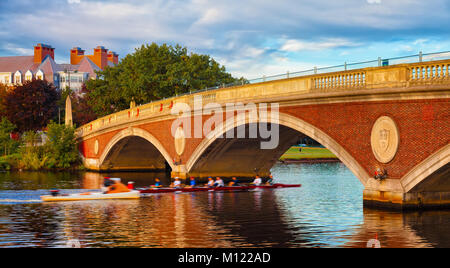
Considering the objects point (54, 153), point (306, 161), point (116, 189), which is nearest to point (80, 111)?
point (54, 153)

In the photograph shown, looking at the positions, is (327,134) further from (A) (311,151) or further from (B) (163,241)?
(A) (311,151)

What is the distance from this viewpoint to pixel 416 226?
21656 millimetres

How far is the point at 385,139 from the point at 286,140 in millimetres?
15581

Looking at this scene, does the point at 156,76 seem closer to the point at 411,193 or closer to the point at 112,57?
the point at 411,193

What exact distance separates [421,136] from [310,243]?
7.29 m

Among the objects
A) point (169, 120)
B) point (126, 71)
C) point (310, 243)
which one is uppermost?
point (126, 71)

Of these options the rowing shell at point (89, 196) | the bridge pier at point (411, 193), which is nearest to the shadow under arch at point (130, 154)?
the rowing shell at point (89, 196)

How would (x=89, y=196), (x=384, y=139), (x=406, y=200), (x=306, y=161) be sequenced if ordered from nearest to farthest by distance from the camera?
(x=406, y=200) < (x=384, y=139) < (x=89, y=196) < (x=306, y=161)

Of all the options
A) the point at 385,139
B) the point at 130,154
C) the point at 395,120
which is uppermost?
the point at 395,120

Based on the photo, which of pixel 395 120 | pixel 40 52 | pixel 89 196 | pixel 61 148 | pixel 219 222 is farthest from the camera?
pixel 40 52

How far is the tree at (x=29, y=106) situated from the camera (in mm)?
79438

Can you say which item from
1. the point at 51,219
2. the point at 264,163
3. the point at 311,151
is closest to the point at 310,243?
the point at 51,219

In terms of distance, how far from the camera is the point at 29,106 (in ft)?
262

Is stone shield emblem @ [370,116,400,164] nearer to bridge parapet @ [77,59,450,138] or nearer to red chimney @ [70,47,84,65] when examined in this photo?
bridge parapet @ [77,59,450,138]
